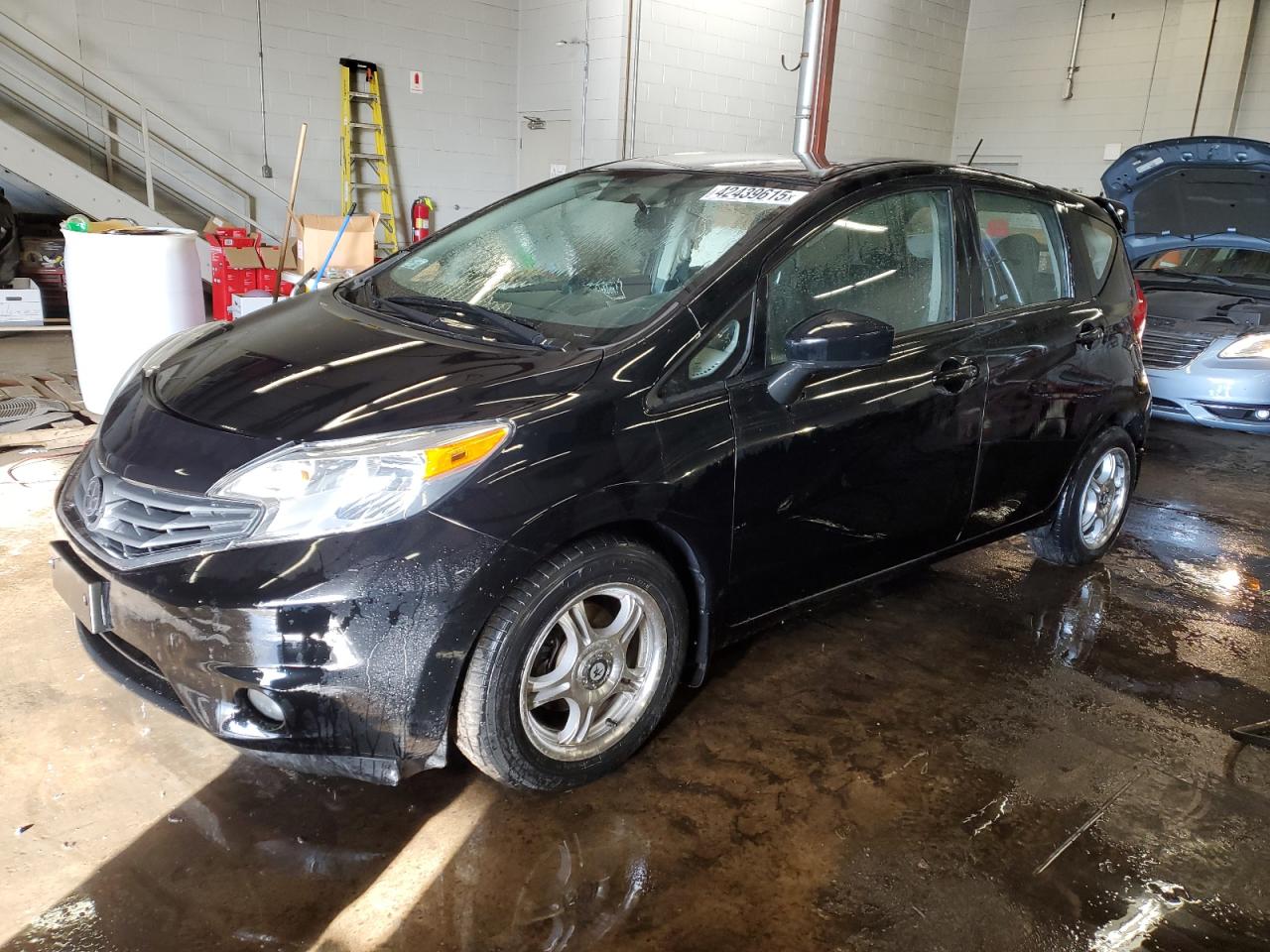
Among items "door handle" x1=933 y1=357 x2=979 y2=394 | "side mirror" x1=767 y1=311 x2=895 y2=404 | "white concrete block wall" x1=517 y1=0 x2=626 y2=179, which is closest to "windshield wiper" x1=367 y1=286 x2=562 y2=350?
"side mirror" x1=767 y1=311 x2=895 y2=404

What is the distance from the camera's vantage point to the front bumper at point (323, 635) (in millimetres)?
1699

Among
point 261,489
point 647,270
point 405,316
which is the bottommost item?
point 261,489

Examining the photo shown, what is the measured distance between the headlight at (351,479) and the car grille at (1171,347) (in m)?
5.31

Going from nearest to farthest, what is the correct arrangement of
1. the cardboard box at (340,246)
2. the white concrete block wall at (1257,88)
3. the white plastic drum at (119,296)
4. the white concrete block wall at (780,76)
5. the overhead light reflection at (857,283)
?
the overhead light reflection at (857,283)
the white plastic drum at (119,296)
the cardboard box at (340,246)
the white concrete block wall at (780,76)
the white concrete block wall at (1257,88)

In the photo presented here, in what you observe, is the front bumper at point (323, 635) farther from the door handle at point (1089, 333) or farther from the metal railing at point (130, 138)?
the metal railing at point (130, 138)

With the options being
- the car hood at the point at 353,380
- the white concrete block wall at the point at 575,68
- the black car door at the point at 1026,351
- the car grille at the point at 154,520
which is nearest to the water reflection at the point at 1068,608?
the black car door at the point at 1026,351

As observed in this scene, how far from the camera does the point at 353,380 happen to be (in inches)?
78.0

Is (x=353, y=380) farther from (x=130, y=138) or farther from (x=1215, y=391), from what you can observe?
(x=130, y=138)

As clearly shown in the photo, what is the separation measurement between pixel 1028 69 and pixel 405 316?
11883 mm

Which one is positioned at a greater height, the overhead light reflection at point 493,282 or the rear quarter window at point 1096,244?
the rear quarter window at point 1096,244

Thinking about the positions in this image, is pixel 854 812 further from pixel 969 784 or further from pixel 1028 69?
pixel 1028 69

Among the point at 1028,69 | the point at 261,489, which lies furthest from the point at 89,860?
the point at 1028,69

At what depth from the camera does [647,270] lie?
7.91 feet

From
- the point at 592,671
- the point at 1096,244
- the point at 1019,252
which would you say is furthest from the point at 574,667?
the point at 1096,244
